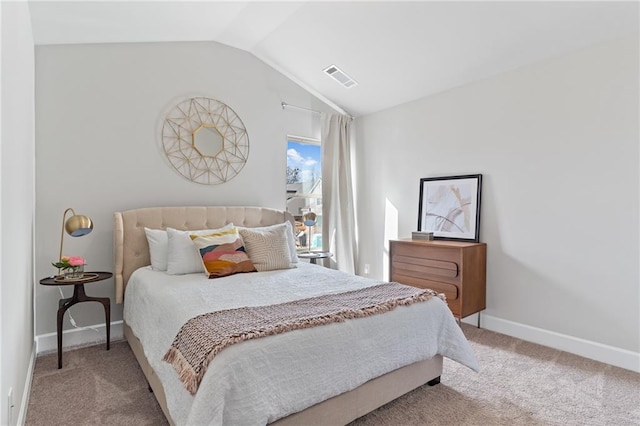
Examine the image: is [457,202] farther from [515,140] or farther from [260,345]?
[260,345]

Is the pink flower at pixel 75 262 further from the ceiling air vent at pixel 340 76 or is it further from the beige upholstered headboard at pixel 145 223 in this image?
the ceiling air vent at pixel 340 76

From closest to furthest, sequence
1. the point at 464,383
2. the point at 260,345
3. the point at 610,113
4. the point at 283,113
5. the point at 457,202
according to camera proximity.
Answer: the point at 260,345 < the point at 464,383 < the point at 610,113 < the point at 457,202 < the point at 283,113

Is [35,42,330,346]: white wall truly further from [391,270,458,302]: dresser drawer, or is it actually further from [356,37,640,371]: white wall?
[356,37,640,371]: white wall

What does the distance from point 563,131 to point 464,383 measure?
7.07 ft

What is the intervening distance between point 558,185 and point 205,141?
3.30m

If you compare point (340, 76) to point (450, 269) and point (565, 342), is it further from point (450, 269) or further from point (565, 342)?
point (565, 342)

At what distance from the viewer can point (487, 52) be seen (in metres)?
3.13

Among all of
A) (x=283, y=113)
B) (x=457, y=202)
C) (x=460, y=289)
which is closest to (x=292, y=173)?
(x=283, y=113)

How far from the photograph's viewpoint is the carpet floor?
1979 millimetres

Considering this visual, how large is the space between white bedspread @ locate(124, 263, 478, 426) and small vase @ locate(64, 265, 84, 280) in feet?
1.42

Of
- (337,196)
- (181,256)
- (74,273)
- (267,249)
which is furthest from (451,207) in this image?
(74,273)

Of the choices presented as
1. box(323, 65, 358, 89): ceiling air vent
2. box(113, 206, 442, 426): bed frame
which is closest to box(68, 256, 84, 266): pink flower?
box(113, 206, 442, 426): bed frame

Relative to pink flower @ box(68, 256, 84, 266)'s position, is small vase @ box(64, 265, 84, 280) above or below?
below

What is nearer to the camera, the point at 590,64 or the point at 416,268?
the point at 590,64
